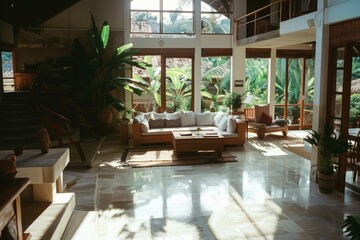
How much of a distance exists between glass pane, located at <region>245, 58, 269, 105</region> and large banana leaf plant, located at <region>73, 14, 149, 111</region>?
213 inches

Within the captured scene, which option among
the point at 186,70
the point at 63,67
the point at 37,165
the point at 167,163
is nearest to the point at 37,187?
the point at 37,165

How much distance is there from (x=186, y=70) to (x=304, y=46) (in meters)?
4.14

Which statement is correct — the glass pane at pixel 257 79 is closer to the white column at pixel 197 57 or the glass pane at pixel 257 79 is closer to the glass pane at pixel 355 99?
the white column at pixel 197 57

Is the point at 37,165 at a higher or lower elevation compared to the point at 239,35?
lower

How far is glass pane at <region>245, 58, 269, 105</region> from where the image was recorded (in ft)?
45.7

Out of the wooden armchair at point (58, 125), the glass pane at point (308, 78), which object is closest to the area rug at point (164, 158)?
the wooden armchair at point (58, 125)

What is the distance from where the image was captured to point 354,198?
5.52 meters

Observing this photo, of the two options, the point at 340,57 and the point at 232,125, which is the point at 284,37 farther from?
the point at 340,57

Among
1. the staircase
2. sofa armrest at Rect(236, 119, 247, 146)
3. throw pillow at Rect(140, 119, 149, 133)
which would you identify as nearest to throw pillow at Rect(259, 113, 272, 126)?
sofa armrest at Rect(236, 119, 247, 146)

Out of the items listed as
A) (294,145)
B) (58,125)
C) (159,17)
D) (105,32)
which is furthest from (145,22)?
(294,145)

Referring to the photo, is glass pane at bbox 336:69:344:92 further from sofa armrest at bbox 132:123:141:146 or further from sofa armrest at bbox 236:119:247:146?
sofa armrest at bbox 132:123:141:146

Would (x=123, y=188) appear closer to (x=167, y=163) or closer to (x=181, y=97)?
(x=167, y=163)

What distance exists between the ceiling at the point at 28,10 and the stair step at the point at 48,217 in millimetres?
6021

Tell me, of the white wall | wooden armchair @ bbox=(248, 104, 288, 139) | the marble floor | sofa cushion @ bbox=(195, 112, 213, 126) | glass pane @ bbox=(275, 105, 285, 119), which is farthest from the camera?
glass pane @ bbox=(275, 105, 285, 119)
